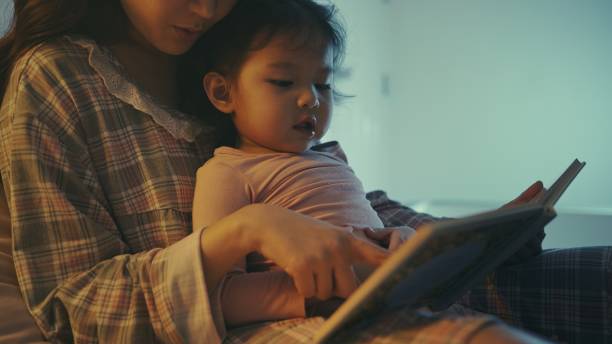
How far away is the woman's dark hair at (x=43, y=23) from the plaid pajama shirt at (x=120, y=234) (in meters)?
0.03

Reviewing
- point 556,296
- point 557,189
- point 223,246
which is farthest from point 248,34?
point 556,296

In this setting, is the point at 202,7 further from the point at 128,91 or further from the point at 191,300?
the point at 191,300

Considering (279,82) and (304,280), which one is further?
(279,82)

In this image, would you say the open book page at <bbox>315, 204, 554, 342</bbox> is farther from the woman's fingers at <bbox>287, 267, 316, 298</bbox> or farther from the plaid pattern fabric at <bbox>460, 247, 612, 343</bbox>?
the plaid pattern fabric at <bbox>460, 247, 612, 343</bbox>

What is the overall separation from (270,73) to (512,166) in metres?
2.34

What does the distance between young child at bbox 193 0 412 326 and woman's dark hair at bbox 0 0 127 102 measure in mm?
197

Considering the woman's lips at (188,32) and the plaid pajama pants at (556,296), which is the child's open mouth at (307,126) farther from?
the plaid pajama pants at (556,296)

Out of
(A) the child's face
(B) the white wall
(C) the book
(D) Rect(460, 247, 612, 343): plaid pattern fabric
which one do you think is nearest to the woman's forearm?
(C) the book

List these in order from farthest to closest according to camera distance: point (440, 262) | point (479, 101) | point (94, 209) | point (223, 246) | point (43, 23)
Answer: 1. point (479, 101)
2. point (43, 23)
3. point (94, 209)
4. point (223, 246)
5. point (440, 262)

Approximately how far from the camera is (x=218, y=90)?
1067mm

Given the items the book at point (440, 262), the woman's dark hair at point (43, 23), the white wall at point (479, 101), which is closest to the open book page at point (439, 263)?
the book at point (440, 262)

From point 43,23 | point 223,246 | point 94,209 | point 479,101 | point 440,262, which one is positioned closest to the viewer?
point 440,262

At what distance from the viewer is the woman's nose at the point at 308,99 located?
Answer: 0.99 metres

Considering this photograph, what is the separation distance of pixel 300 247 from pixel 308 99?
0.36 m
